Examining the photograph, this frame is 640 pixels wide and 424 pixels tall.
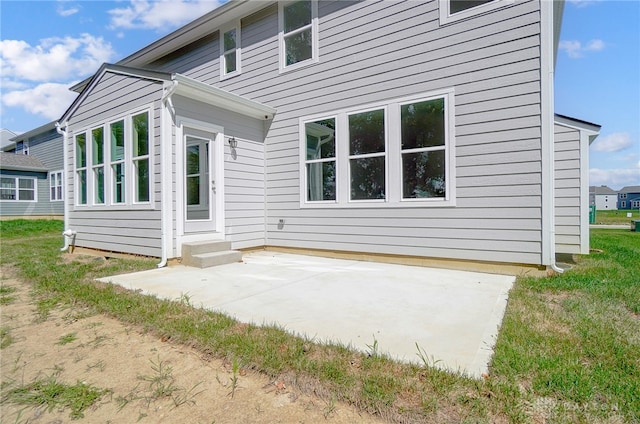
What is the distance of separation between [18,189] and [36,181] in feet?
2.93

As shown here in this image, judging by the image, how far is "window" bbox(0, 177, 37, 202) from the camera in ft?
54.8

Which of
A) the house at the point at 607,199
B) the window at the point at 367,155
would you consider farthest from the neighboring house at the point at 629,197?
the window at the point at 367,155

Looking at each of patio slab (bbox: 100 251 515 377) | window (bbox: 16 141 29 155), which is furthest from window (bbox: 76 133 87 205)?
window (bbox: 16 141 29 155)

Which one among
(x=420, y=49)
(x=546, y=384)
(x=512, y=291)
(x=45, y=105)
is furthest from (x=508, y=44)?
(x=45, y=105)

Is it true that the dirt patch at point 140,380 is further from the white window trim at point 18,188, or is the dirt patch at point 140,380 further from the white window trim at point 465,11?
the white window trim at point 18,188

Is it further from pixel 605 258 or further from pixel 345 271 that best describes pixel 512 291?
pixel 605 258

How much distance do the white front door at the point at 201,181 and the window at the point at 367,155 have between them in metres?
2.67

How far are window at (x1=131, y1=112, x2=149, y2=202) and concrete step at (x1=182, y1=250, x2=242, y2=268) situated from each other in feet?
4.71

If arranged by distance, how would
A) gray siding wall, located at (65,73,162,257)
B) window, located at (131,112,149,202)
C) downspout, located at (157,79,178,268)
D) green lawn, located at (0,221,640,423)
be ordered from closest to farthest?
green lawn, located at (0,221,640,423) → downspout, located at (157,79,178,268) → gray siding wall, located at (65,73,162,257) → window, located at (131,112,149,202)

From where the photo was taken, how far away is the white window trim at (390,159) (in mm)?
4980

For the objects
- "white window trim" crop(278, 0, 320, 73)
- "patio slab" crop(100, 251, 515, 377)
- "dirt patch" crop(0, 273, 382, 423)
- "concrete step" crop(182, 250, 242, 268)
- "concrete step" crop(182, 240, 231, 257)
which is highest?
"white window trim" crop(278, 0, 320, 73)

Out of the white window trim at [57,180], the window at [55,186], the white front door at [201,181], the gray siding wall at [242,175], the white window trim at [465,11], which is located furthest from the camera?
the window at [55,186]

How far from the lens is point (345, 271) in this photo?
16.0ft

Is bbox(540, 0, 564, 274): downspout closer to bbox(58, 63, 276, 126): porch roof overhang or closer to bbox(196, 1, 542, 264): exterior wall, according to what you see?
bbox(196, 1, 542, 264): exterior wall
